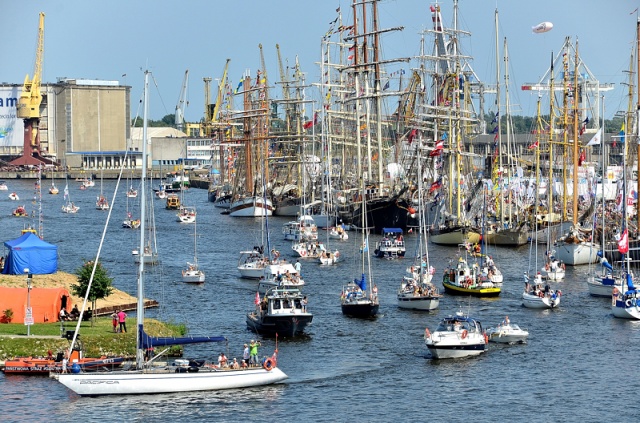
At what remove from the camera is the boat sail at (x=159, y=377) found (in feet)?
189

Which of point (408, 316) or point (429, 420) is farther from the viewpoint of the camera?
point (408, 316)

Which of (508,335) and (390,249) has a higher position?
(390,249)

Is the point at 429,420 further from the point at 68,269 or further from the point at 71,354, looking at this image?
the point at 68,269

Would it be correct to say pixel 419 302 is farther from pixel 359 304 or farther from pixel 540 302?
pixel 540 302

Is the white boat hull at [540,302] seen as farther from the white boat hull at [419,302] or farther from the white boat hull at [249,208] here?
the white boat hull at [249,208]

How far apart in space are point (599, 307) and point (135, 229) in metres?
84.9

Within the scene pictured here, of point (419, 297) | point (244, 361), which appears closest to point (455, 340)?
point (244, 361)

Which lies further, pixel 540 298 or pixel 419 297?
pixel 540 298

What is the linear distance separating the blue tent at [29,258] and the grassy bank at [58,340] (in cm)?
1644

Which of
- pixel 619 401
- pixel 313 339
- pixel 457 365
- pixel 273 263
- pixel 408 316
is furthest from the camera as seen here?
pixel 273 263

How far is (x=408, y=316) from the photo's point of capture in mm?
82375

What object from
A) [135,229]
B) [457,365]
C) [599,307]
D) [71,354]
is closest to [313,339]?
[457,365]

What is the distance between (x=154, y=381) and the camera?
58156mm

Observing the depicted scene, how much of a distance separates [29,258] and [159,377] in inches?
1242
